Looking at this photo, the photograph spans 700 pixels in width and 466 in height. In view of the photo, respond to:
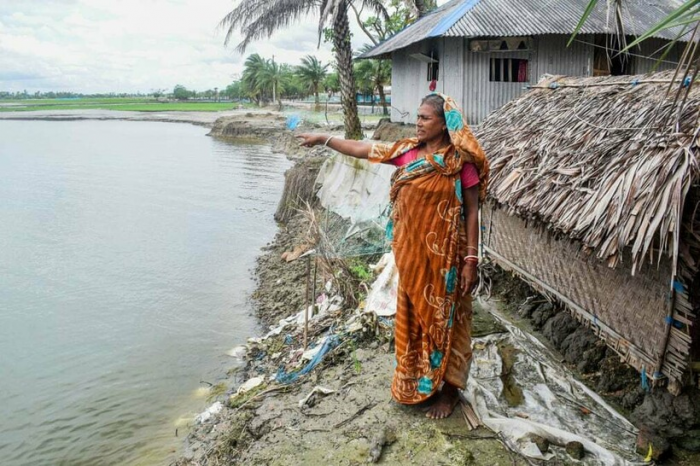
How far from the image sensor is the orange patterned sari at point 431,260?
3.05 metres

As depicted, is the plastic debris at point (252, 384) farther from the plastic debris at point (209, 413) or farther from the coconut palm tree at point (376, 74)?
the coconut palm tree at point (376, 74)

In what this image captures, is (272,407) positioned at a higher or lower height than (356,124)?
lower

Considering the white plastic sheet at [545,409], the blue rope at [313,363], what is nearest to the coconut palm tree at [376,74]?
the blue rope at [313,363]

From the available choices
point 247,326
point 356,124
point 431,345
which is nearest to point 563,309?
point 431,345

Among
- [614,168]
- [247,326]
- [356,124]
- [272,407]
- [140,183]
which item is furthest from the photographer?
[140,183]

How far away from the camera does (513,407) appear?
12.1 ft

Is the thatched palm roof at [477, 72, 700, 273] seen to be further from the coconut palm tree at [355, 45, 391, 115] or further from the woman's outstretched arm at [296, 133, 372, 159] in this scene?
the coconut palm tree at [355, 45, 391, 115]

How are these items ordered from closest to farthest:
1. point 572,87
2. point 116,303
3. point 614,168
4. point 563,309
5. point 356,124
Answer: point 614,168 < point 563,309 < point 572,87 < point 116,303 < point 356,124

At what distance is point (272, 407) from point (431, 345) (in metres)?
1.92

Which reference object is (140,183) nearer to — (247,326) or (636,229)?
(247,326)

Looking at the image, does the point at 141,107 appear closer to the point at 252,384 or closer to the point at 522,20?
the point at 522,20

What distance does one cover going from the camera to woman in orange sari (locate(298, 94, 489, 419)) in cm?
306

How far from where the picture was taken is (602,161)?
158 inches

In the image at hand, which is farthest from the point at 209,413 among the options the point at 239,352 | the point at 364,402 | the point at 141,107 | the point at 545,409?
the point at 141,107
